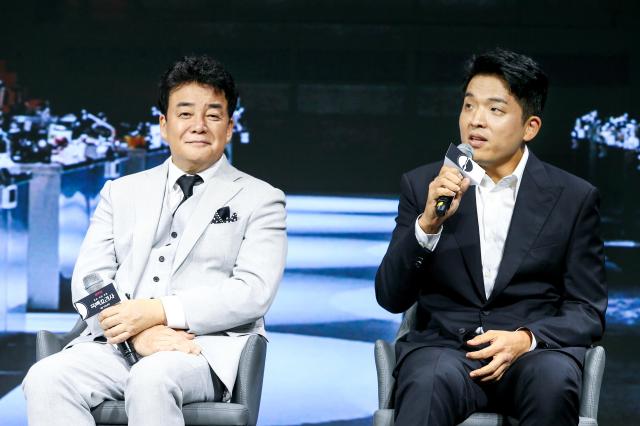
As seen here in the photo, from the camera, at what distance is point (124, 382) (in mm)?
3041

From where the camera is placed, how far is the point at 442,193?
112 inches

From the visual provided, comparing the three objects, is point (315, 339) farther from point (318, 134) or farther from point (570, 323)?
point (570, 323)

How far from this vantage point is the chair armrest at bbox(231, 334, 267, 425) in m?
3.01

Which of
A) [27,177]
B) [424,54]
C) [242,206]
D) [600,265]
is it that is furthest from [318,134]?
[600,265]

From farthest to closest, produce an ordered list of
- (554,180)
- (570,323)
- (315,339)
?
(315,339), (554,180), (570,323)

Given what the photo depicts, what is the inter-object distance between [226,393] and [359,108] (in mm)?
2540

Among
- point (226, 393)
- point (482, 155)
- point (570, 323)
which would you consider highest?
point (482, 155)

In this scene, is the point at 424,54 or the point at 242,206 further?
the point at 424,54

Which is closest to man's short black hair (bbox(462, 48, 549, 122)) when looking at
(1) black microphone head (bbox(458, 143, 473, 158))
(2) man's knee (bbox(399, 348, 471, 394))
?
(1) black microphone head (bbox(458, 143, 473, 158))

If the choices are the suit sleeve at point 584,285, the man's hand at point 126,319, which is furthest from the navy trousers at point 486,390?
the man's hand at point 126,319

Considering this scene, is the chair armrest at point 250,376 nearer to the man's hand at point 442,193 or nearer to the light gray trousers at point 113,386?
the light gray trousers at point 113,386

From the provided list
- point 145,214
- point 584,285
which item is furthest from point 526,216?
point 145,214

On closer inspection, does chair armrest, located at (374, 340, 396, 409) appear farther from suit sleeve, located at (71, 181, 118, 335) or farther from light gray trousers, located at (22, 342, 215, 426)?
suit sleeve, located at (71, 181, 118, 335)

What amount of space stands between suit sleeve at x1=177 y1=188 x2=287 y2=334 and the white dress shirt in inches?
22.1
